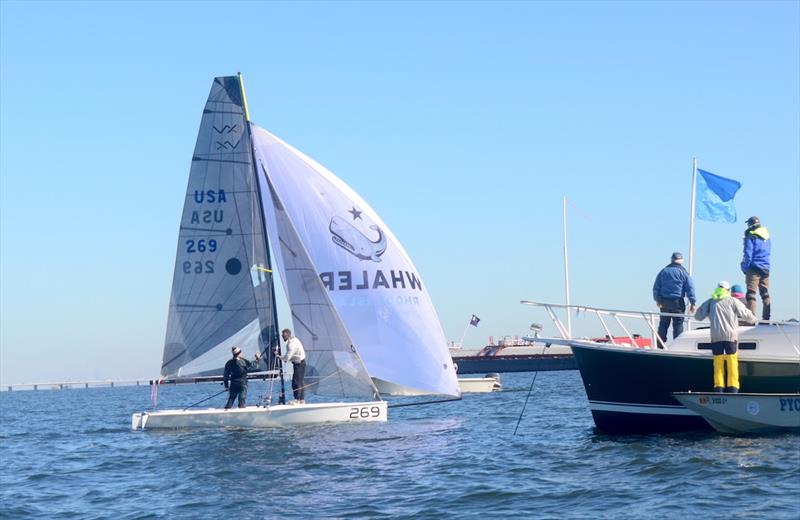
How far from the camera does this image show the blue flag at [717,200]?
21.4 meters

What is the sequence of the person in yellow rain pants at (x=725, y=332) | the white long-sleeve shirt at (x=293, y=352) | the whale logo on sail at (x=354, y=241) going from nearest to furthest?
the person in yellow rain pants at (x=725, y=332)
the white long-sleeve shirt at (x=293, y=352)
the whale logo on sail at (x=354, y=241)

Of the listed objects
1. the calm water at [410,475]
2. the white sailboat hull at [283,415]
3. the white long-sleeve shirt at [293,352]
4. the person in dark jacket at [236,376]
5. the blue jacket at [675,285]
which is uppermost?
the blue jacket at [675,285]

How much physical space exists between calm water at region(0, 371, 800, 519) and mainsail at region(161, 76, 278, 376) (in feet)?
11.2

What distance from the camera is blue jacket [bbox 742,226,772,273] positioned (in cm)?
2008

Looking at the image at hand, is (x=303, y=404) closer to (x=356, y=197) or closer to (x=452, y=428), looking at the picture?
(x=452, y=428)

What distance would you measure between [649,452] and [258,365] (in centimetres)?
1231

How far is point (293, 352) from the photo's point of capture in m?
24.8

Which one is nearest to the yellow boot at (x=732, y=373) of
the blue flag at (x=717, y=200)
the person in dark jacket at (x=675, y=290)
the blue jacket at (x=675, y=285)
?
the person in dark jacket at (x=675, y=290)

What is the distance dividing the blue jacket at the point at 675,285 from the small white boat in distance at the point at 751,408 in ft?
9.06

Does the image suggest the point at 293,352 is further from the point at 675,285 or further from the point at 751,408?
the point at 751,408

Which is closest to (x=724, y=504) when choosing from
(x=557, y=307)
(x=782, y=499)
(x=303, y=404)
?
(x=782, y=499)

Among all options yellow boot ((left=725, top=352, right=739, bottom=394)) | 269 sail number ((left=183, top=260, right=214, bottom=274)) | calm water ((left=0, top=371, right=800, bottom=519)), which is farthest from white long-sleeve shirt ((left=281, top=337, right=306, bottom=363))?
yellow boot ((left=725, top=352, right=739, bottom=394))

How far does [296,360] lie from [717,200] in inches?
415

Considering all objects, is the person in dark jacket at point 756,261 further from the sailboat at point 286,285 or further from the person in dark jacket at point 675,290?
the sailboat at point 286,285
